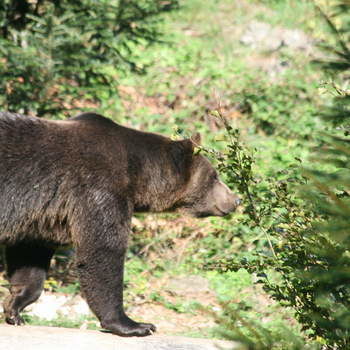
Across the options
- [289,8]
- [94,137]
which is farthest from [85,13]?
[289,8]

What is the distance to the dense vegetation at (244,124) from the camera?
288 cm

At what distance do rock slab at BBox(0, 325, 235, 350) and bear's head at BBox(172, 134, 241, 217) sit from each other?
1.92m

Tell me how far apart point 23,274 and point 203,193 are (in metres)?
1.92

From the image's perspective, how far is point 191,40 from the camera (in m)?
15.6

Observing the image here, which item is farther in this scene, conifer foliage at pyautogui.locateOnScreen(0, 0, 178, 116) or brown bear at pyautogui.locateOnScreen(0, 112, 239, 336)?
conifer foliage at pyautogui.locateOnScreen(0, 0, 178, 116)

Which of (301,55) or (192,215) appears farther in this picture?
(301,55)

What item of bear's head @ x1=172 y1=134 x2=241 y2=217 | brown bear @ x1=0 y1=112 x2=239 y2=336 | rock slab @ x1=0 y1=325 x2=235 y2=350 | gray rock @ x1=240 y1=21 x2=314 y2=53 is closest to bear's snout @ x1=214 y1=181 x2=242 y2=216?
bear's head @ x1=172 y1=134 x2=241 y2=217

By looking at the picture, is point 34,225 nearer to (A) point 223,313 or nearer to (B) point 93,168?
(B) point 93,168

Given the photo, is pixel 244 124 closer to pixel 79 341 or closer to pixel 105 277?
pixel 105 277

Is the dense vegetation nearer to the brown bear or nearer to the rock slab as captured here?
the rock slab

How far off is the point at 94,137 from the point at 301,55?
9777 mm

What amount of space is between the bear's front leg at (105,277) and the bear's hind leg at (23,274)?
67 cm

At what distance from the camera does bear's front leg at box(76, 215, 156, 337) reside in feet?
17.4

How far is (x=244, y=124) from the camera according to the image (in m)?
12.0
